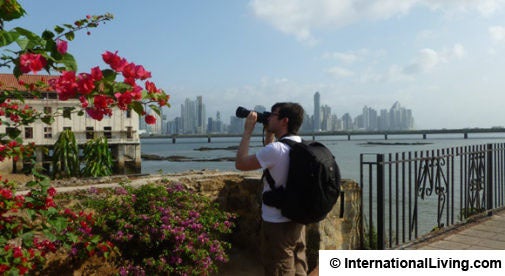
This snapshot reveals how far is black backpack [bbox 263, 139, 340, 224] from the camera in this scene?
2.63 m

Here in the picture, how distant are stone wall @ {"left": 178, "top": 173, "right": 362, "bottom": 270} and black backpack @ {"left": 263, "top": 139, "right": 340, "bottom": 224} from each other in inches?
82.3

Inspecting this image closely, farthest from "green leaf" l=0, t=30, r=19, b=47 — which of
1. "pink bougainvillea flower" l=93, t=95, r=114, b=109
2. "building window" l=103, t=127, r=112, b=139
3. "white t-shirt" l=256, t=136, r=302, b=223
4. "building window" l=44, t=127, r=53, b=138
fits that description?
"building window" l=103, t=127, r=112, b=139

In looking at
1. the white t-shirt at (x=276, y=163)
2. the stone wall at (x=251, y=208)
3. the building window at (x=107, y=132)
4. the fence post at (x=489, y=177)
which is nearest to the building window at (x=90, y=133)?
the building window at (x=107, y=132)

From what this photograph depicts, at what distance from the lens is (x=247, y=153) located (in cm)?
283

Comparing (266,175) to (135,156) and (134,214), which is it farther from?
(135,156)

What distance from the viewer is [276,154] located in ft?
8.73

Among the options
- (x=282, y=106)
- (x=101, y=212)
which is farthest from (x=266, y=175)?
(x=101, y=212)

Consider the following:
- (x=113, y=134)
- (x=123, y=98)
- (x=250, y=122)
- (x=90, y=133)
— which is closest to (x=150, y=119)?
(x=123, y=98)

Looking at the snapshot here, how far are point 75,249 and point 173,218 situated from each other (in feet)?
3.01

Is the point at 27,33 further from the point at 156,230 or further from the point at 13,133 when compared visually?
the point at 156,230

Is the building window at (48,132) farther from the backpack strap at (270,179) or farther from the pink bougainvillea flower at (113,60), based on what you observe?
the pink bougainvillea flower at (113,60)

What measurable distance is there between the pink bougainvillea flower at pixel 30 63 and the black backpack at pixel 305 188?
5.15ft

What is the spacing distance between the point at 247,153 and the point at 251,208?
250 cm

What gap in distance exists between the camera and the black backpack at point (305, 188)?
8.62 ft
